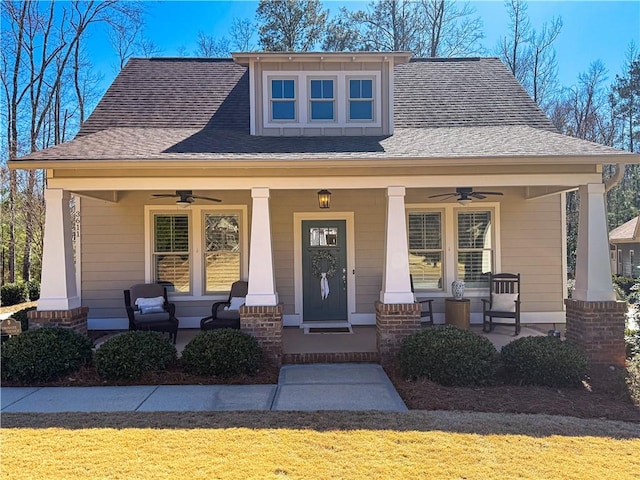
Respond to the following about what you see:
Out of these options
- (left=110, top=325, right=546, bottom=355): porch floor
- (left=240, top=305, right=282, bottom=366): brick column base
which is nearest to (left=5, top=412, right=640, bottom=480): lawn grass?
(left=240, top=305, right=282, bottom=366): brick column base

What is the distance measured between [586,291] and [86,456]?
661cm

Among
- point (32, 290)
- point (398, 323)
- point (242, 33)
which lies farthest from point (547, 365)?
point (242, 33)

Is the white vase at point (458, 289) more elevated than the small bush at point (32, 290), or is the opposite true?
the white vase at point (458, 289)

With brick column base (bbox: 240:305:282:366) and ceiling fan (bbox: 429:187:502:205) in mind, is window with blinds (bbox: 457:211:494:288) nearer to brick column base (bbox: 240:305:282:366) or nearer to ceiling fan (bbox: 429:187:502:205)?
ceiling fan (bbox: 429:187:502:205)

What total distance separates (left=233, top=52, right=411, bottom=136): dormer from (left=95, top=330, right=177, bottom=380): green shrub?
173 inches

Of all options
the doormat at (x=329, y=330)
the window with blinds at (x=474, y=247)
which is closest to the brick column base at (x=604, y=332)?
the window with blinds at (x=474, y=247)

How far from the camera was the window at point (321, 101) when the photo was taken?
342 inches

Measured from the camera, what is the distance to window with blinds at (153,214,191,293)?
9039 mm

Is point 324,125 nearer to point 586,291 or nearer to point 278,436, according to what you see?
point 586,291

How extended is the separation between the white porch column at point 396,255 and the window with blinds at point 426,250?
105 inches

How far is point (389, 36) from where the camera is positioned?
738 inches

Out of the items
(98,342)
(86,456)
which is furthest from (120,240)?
(86,456)

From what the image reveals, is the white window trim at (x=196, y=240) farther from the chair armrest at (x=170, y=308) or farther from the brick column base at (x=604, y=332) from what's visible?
the brick column base at (x=604, y=332)

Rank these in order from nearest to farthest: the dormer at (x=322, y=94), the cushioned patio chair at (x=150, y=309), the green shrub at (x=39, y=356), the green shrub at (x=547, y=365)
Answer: the green shrub at (x=547, y=365), the green shrub at (x=39, y=356), the cushioned patio chair at (x=150, y=309), the dormer at (x=322, y=94)
